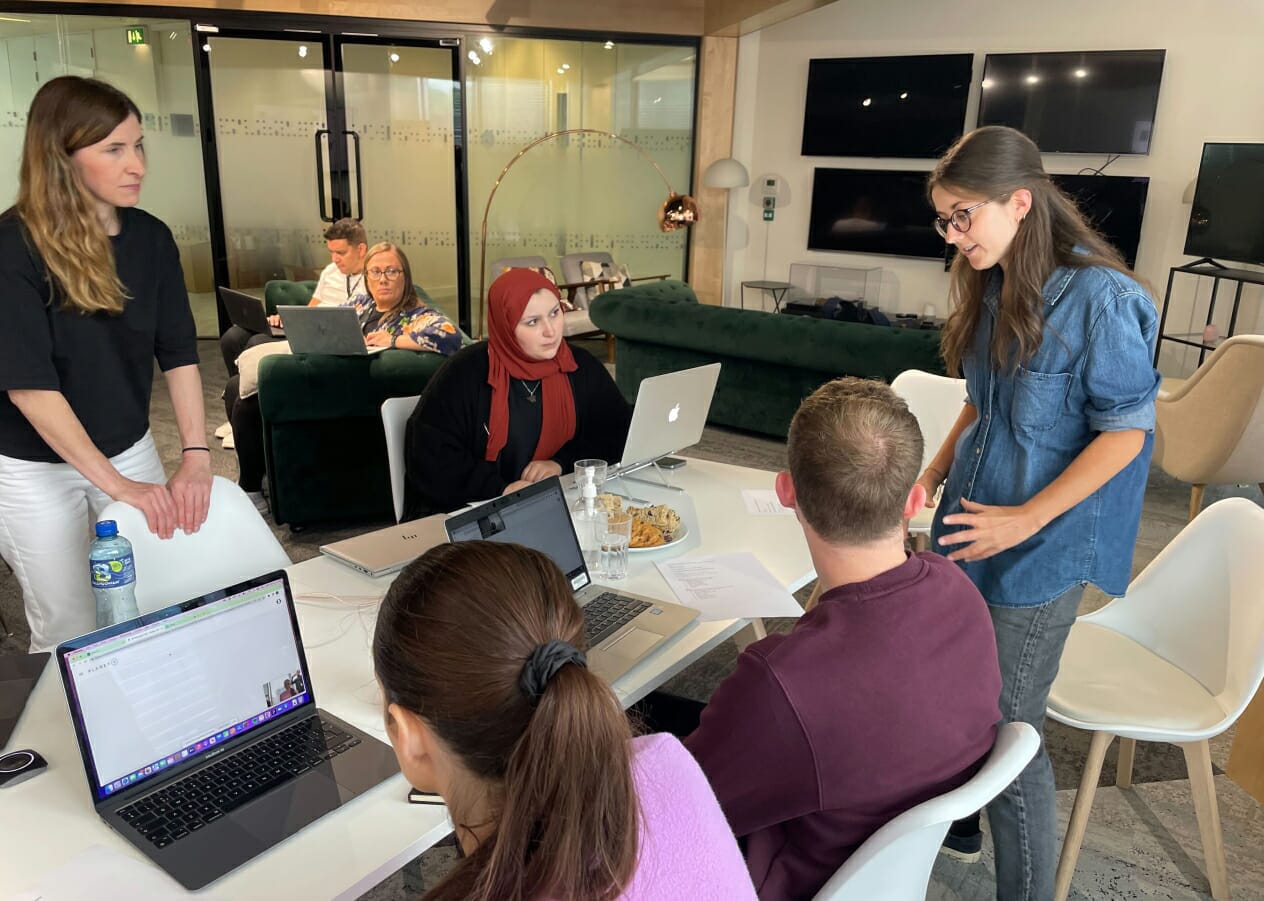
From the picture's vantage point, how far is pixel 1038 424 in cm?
173

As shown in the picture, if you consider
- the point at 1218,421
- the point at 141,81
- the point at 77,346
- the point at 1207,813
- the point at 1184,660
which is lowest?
the point at 1207,813

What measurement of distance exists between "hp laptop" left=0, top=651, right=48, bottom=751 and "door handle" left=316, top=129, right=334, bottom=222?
6226mm

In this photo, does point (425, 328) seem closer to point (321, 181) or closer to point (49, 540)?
point (49, 540)

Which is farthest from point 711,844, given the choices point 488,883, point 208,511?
point 208,511

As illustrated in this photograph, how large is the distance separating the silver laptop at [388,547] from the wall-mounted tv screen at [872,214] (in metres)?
6.26

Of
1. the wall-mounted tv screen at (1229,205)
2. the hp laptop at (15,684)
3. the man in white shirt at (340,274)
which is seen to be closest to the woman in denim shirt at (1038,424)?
the hp laptop at (15,684)

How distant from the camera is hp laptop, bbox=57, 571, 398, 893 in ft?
3.72

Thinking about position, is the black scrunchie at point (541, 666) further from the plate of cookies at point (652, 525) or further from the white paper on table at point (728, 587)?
the plate of cookies at point (652, 525)

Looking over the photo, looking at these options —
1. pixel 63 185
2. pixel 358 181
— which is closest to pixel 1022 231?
pixel 63 185

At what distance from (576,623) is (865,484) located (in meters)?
0.52

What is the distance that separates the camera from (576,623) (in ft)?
2.90

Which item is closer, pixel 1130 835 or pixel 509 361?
pixel 1130 835

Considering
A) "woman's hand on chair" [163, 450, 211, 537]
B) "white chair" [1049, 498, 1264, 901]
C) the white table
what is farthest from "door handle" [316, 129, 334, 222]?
"white chair" [1049, 498, 1264, 901]

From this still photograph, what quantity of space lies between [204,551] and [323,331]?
1.79m
